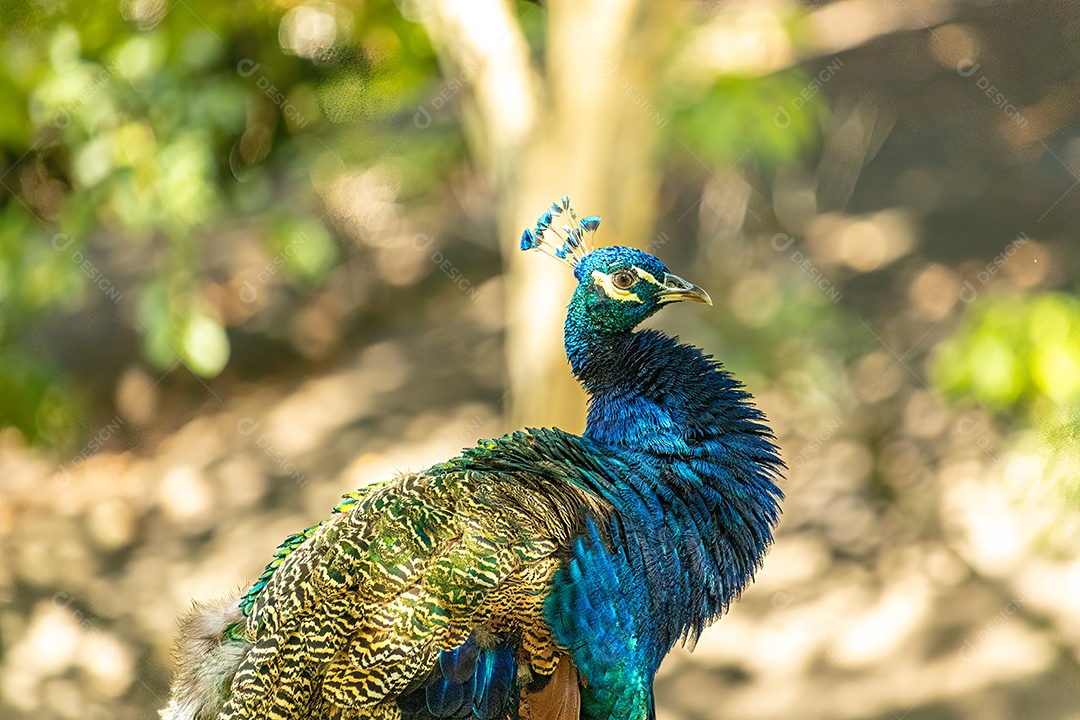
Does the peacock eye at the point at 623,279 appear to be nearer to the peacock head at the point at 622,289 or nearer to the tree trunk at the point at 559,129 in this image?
the peacock head at the point at 622,289

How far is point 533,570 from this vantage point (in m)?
2.21

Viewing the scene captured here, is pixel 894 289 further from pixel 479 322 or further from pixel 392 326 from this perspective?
pixel 392 326

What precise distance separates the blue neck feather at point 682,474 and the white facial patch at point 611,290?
80mm

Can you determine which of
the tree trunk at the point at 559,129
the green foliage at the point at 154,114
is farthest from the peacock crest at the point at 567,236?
the green foliage at the point at 154,114

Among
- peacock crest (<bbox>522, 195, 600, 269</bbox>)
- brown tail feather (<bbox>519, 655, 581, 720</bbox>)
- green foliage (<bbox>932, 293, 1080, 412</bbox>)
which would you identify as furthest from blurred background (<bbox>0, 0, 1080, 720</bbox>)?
brown tail feather (<bbox>519, 655, 581, 720</bbox>)

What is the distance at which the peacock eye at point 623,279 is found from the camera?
8.23ft

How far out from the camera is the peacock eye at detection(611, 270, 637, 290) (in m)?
2.51

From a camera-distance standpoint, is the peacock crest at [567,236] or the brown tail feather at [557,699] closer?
the brown tail feather at [557,699]

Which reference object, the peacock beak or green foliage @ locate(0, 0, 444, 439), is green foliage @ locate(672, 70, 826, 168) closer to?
green foliage @ locate(0, 0, 444, 439)

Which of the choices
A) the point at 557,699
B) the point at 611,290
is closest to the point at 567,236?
the point at 611,290

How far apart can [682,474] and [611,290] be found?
1.62ft

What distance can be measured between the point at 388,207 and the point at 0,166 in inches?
98.8

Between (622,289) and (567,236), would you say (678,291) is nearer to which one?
(622,289)

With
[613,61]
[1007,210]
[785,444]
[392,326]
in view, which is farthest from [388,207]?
[1007,210]
